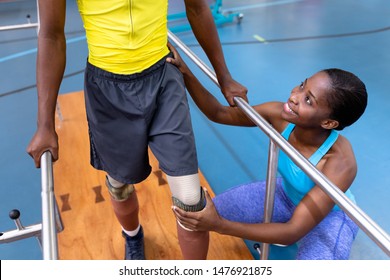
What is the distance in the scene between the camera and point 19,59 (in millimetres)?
3850

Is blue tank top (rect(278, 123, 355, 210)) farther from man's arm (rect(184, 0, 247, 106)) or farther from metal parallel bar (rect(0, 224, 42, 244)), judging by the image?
metal parallel bar (rect(0, 224, 42, 244))

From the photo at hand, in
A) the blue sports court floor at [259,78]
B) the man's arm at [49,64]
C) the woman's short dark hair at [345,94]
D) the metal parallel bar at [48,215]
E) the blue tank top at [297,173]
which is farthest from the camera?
the blue sports court floor at [259,78]

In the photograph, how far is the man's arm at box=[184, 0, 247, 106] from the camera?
1259mm

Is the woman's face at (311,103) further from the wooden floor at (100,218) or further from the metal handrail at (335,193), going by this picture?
the wooden floor at (100,218)

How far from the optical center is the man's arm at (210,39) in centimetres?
126

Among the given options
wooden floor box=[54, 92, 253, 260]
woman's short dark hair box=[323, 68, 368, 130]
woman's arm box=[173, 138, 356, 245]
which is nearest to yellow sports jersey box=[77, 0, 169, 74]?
woman's arm box=[173, 138, 356, 245]

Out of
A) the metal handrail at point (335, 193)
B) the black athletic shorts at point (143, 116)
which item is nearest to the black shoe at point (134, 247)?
the black athletic shorts at point (143, 116)

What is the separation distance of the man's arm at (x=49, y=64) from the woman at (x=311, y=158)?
1.18 ft

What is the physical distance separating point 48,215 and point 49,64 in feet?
1.40

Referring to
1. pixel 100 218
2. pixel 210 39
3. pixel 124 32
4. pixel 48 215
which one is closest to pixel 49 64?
pixel 124 32

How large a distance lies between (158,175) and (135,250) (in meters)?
0.60

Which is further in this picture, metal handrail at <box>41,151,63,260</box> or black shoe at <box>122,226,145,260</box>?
black shoe at <box>122,226,145,260</box>
